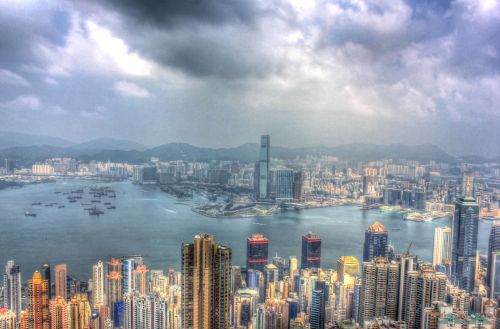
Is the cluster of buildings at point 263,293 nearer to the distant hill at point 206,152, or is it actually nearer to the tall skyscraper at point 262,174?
the distant hill at point 206,152

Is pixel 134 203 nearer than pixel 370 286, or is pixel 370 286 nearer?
pixel 370 286

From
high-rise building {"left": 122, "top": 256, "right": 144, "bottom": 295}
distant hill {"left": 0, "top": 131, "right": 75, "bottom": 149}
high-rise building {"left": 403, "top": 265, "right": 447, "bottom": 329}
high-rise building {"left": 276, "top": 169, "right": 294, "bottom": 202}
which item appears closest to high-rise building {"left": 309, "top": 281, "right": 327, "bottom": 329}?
high-rise building {"left": 403, "top": 265, "right": 447, "bottom": 329}

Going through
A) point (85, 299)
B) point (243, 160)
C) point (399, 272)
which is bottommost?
point (85, 299)

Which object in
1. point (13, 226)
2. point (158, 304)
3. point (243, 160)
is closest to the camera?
point (158, 304)

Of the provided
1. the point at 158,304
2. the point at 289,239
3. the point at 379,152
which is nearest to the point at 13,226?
the point at 158,304

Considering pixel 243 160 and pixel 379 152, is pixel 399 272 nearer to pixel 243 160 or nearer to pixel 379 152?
pixel 379 152

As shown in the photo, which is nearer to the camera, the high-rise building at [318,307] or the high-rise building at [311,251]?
the high-rise building at [318,307]

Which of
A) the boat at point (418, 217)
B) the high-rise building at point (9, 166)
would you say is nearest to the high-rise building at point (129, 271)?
the high-rise building at point (9, 166)

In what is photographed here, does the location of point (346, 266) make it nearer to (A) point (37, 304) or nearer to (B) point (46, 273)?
(A) point (37, 304)
